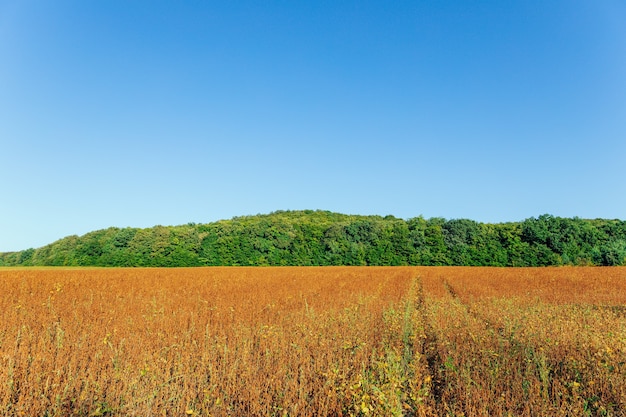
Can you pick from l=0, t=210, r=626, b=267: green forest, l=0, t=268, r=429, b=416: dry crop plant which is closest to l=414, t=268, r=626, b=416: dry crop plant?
l=0, t=268, r=429, b=416: dry crop plant

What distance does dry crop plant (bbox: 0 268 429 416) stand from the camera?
4621mm

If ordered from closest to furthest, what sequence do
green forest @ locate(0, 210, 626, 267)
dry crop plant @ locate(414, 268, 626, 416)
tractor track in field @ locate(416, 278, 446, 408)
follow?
dry crop plant @ locate(414, 268, 626, 416) → tractor track in field @ locate(416, 278, 446, 408) → green forest @ locate(0, 210, 626, 267)

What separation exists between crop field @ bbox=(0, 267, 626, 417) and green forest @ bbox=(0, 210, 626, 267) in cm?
4570

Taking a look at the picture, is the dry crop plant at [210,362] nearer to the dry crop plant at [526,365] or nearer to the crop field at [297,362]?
the crop field at [297,362]

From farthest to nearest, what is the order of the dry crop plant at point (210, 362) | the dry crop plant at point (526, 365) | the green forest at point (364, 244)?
the green forest at point (364, 244) → the dry crop plant at point (526, 365) → the dry crop plant at point (210, 362)

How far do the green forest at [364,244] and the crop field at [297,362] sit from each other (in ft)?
150

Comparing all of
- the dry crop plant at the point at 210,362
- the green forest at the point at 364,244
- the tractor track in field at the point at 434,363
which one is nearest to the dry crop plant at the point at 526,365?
the tractor track in field at the point at 434,363

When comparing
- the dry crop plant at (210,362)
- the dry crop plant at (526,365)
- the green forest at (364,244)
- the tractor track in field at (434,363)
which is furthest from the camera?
the green forest at (364,244)

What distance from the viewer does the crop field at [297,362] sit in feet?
15.2

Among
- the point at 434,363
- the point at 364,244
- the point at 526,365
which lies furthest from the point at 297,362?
the point at 364,244

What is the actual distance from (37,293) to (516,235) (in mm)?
56290

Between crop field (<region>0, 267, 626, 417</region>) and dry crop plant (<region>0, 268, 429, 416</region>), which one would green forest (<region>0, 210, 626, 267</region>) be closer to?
crop field (<region>0, 267, 626, 417</region>)

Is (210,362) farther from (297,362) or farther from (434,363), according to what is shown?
(434,363)

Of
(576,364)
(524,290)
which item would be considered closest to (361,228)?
(524,290)
